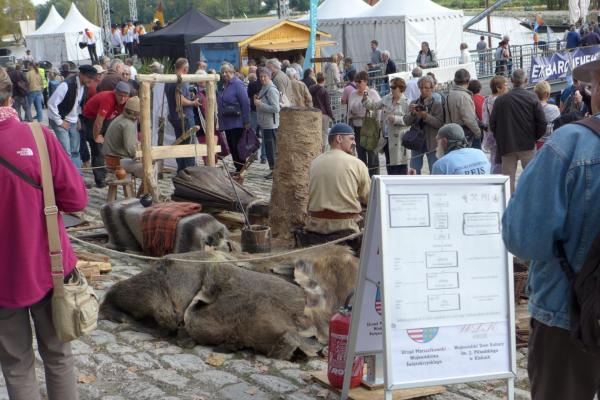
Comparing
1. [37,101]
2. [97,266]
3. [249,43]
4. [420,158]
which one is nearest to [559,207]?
[97,266]

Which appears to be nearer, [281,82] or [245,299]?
[245,299]

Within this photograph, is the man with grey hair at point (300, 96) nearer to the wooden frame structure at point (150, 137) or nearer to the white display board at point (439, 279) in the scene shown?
the wooden frame structure at point (150, 137)

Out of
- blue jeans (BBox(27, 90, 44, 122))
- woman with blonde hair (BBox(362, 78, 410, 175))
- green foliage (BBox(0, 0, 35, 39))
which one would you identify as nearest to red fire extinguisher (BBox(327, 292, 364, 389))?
woman with blonde hair (BBox(362, 78, 410, 175))

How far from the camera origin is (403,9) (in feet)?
105

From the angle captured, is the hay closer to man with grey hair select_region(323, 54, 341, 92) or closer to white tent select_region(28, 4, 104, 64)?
man with grey hair select_region(323, 54, 341, 92)

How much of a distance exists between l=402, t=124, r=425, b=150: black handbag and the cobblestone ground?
5377 millimetres

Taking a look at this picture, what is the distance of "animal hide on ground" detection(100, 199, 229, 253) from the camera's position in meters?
8.64

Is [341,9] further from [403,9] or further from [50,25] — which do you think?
[50,25]

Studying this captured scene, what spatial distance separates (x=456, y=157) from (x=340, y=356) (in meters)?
2.16

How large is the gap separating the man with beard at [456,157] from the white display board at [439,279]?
182 centimetres

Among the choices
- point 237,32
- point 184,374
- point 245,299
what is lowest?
point 184,374

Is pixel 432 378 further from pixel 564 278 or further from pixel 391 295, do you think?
→ pixel 564 278

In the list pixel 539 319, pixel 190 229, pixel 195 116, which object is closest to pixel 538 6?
pixel 195 116

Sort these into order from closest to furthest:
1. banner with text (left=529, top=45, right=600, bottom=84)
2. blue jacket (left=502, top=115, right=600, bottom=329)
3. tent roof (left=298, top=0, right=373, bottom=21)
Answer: blue jacket (left=502, top=115, right=600, bottom=329), banner with text (left=529, top=45, right=600, bottom=84), tent roof (left=298, top=0, right=373, bottom=21)
